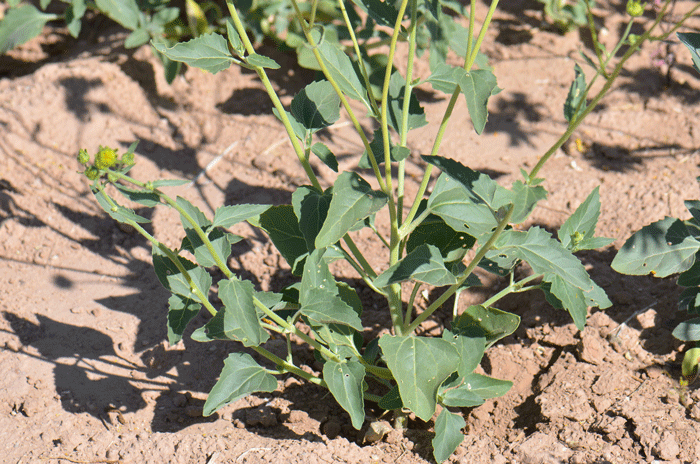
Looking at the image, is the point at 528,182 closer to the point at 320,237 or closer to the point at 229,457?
the point at 320,237

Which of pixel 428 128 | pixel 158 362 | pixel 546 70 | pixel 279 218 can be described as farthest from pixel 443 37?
pixel 158 362

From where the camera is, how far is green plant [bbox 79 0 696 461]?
1.62 metres

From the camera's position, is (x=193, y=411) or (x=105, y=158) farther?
(x=193, y=411)

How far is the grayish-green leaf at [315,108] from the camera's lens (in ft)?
6.60

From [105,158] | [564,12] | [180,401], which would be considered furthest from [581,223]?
[564,12]

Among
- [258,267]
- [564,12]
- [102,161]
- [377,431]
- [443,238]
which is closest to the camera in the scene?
[102,161]

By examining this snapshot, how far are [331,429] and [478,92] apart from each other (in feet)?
4.76

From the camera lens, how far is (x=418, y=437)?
2277 mm

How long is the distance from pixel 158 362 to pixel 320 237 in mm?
1311

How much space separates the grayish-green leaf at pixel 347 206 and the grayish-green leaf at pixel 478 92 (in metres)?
0.37

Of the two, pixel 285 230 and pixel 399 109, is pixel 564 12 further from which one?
pixel 285 230

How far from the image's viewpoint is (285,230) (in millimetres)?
2201

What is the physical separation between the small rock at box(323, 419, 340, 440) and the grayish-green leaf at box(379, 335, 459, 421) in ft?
2.21

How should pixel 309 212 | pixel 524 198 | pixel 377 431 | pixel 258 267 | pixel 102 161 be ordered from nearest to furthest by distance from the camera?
pixel 524 198
pixel 102 161
pixel 309 212
pixel 377 431
pixel 258 267
